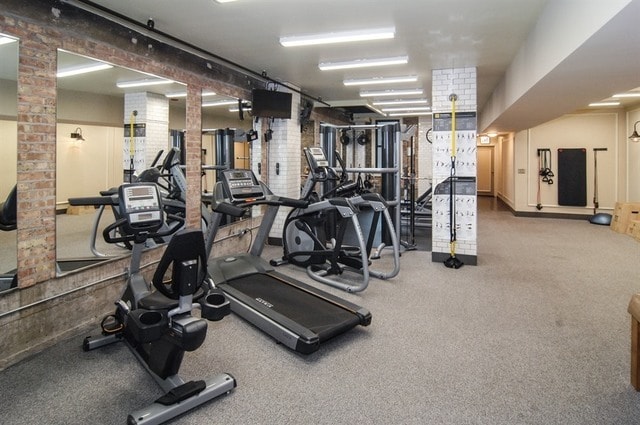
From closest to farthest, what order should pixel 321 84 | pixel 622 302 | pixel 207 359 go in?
pixel 207 359
pixel 622 302
pixel 321 84

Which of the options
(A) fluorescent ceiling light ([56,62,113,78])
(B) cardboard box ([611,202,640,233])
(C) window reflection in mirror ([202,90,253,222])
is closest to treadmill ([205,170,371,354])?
(C) window reflection in mirror ([202,90,253,222])

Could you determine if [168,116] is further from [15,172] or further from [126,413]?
[126,413]

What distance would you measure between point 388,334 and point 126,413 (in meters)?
2.02

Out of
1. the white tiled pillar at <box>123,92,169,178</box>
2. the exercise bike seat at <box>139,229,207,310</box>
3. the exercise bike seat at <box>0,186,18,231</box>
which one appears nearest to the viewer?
the exercise bike seat at <box>139,229,207,310</box>

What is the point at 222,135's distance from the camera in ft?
18.5

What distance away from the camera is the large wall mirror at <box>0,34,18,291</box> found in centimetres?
281

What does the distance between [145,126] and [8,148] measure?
162 centimetres

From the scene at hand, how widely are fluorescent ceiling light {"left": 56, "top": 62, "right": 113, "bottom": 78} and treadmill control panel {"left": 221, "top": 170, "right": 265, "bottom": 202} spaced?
1.49 metres

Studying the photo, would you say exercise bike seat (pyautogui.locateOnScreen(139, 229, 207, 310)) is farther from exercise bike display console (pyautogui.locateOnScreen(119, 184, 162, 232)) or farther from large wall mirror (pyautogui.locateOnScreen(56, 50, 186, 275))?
large wall mirror (pyautogui.locateOnScreen(56, 50, 186, 275))

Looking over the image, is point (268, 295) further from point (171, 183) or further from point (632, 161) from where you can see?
point (632, 161)

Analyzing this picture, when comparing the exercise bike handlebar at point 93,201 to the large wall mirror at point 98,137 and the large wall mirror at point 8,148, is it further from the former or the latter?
the large wall mirror at point 8,148

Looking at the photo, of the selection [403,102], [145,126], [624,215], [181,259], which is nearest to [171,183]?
[145,126]

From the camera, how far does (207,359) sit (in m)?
2.85

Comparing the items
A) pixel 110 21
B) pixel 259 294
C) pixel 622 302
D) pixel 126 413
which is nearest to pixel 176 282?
pixel 126 413
